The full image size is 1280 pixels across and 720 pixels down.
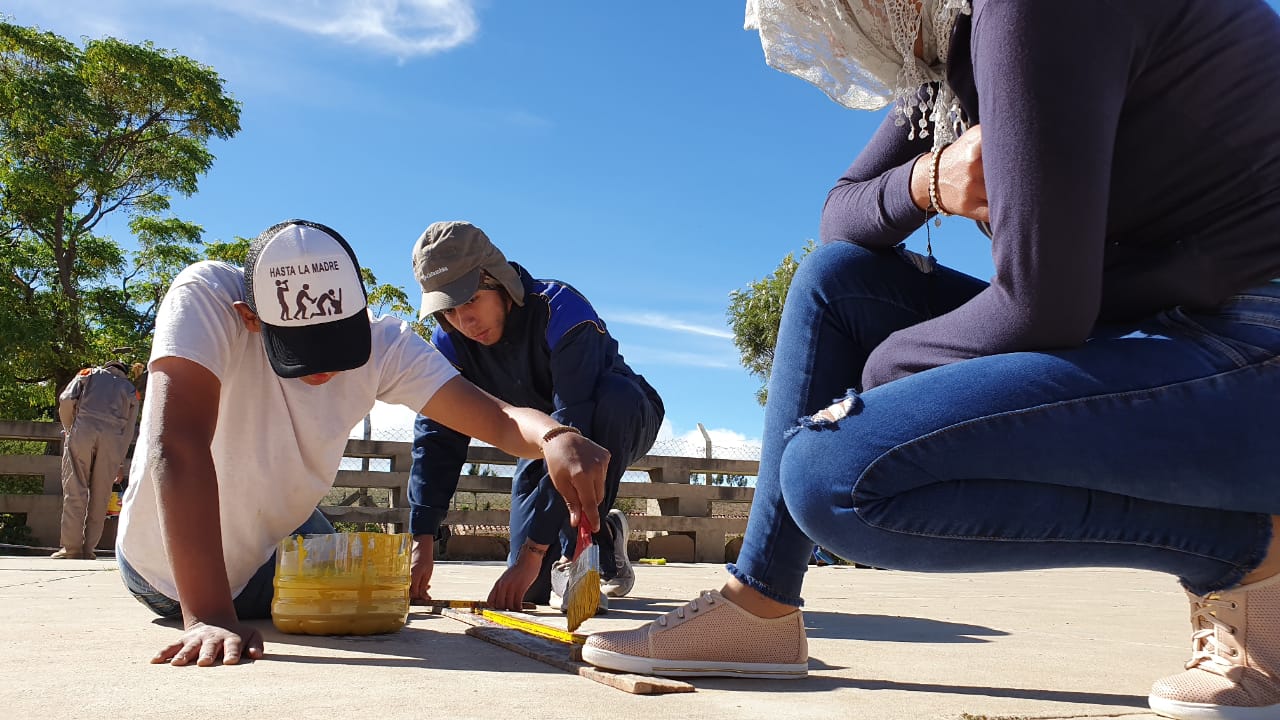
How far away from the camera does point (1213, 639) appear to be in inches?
62.4

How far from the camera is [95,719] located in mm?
1316

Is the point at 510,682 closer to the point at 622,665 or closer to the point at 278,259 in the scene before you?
the point at 622,665

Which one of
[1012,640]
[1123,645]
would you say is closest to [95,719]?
[1012,640]

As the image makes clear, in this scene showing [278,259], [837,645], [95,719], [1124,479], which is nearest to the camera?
[95,719]

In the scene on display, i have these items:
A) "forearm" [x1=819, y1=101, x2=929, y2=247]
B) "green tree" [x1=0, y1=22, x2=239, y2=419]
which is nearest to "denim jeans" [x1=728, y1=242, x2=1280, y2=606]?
"forearm" [x1=819, y1=101, x2=929, y2=247]

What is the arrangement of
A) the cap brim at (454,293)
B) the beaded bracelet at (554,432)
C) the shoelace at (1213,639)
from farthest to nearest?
the cap brim at (454,293) < the beaded bracelet at (554,432) < the shoelace at (1213,639)

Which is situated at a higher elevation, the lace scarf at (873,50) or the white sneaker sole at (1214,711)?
the lace scarf at (873,50)

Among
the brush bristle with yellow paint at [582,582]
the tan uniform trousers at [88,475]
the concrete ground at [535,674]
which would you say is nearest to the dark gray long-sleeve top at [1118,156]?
the concrete ground at [535,674]

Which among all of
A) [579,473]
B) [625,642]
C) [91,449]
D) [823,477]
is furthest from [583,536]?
[91,449]

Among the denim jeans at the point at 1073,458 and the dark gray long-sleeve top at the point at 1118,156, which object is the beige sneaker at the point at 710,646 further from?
the dark gray long-sleeve top at the point at 1118,156

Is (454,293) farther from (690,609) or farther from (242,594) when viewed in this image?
(690,609)

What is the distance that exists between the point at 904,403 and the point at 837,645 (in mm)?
1081

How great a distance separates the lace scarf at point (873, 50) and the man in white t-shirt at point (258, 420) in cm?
90

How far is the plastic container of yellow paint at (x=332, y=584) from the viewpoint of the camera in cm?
226
